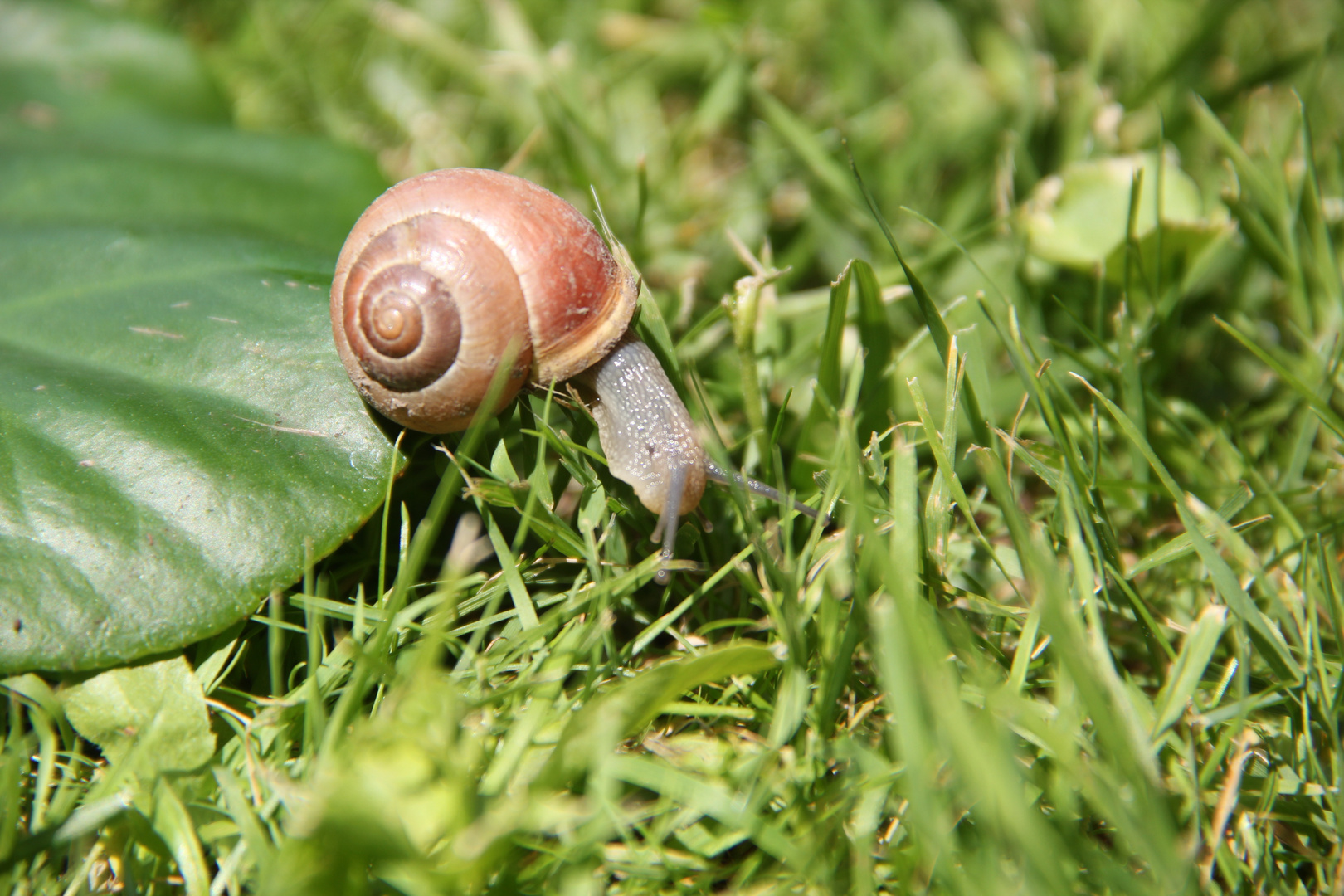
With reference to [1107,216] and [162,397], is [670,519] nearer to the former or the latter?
[162,397]

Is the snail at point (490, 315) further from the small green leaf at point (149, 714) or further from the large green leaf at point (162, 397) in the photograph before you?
the small green leaf at point (149, 714)

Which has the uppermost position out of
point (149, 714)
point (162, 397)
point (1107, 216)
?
point (162, 397)

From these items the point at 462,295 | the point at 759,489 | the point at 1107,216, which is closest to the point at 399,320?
the point at 462,295

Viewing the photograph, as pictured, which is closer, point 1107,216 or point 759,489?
point 759,489

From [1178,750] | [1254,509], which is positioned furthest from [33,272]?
[1254,509]

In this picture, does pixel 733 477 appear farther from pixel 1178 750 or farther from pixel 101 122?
pixel 101 122

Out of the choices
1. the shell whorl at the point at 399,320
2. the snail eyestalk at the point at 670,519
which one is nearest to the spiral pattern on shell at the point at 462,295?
the shell whorl at the point at 399,320
